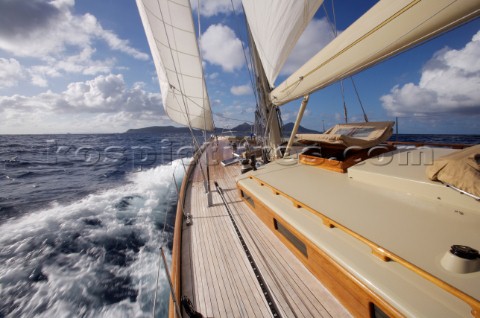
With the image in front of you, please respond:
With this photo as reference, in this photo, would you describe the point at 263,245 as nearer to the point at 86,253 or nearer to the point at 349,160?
the point at 349,160

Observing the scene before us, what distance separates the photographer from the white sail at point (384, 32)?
1755 millimetres

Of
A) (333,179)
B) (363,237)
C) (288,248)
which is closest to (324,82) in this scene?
(333,179)

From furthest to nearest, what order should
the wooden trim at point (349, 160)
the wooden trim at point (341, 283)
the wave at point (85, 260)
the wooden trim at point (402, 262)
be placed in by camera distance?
the wooden trim at point (349, 160) → the wave at point (85, 260) → the wooden trim at point (341, 283) → the wooden trim at point (402, 262)

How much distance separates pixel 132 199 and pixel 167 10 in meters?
7.56

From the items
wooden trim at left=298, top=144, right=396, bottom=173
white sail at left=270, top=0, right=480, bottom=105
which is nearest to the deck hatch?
wooden trim at left=298, top=144, right=396, bottom=173

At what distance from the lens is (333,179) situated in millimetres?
3953

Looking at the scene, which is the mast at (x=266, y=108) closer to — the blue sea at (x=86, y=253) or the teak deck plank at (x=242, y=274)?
the teak deck plank at (x=242, y=274)

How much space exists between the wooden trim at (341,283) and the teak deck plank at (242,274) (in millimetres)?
139

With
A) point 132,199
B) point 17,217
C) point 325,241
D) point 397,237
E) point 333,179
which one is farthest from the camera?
point 132,199

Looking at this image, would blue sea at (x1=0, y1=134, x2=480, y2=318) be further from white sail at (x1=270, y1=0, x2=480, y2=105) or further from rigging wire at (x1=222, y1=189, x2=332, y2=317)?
white sail at (x1=270, y1=0, x2=480, y2=105)

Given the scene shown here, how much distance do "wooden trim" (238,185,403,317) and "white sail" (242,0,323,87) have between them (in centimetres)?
377

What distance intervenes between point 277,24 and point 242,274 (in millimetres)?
4748

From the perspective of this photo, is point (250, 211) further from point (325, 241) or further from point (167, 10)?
point (167, 10)

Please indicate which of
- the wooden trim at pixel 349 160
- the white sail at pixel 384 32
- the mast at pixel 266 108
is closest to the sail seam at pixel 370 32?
the white sail at pixel 384 32
